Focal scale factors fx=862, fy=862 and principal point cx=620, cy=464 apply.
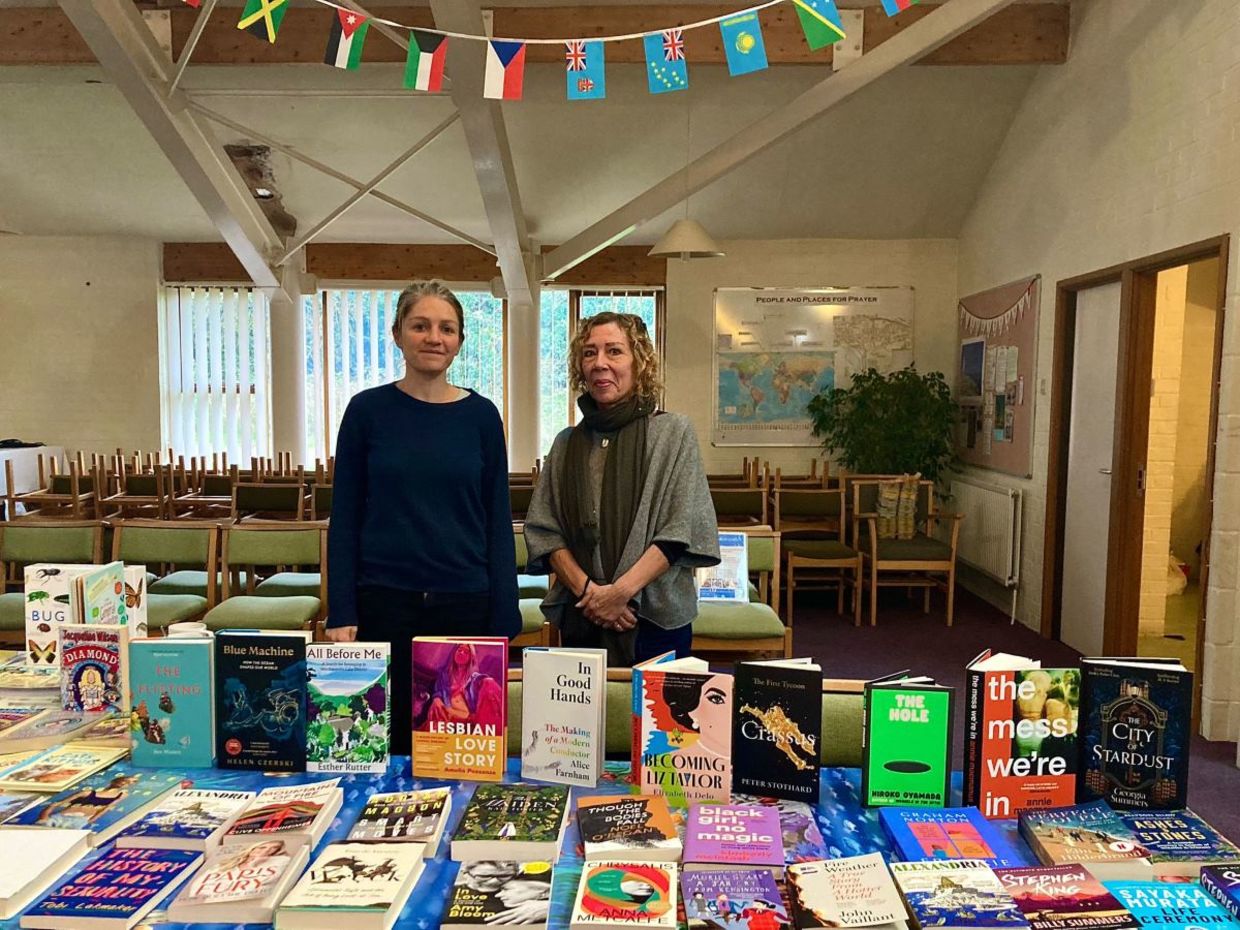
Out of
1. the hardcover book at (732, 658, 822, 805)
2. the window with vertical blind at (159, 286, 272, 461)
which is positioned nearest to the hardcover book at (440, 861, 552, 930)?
the hardcover book at (732, 658, 822, 805)

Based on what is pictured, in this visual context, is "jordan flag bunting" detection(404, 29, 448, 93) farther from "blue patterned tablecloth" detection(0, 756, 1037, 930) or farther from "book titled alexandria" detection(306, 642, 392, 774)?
"blue patterned tablecloth" detection(0, 756, 1037, 930)

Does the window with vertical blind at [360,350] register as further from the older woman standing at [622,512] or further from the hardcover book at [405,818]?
the hardcover book at [405,818]

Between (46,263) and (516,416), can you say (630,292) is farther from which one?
(46,263)

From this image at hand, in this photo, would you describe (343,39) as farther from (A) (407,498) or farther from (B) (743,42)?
(A) (407,498)

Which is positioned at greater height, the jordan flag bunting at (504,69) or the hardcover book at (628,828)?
the jordan flag bunting at (504,69)

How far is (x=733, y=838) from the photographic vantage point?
128 cm

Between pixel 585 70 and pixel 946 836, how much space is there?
2.55 meters

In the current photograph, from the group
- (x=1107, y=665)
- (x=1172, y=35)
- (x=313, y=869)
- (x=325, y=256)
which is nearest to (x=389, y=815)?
(x=313, y=869)

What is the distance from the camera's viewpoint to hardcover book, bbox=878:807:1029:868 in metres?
1.26

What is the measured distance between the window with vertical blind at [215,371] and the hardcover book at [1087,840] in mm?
7721

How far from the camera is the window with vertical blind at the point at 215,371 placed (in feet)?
25.8

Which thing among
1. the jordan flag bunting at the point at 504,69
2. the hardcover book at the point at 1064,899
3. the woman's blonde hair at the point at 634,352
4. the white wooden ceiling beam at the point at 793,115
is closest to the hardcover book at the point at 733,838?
the hardcover book at the point at 1064,899

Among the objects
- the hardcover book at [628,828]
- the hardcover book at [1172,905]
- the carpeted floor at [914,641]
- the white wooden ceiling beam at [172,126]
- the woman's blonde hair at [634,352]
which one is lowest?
the carpeted floor at [914,641]

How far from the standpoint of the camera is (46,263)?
769 cm
